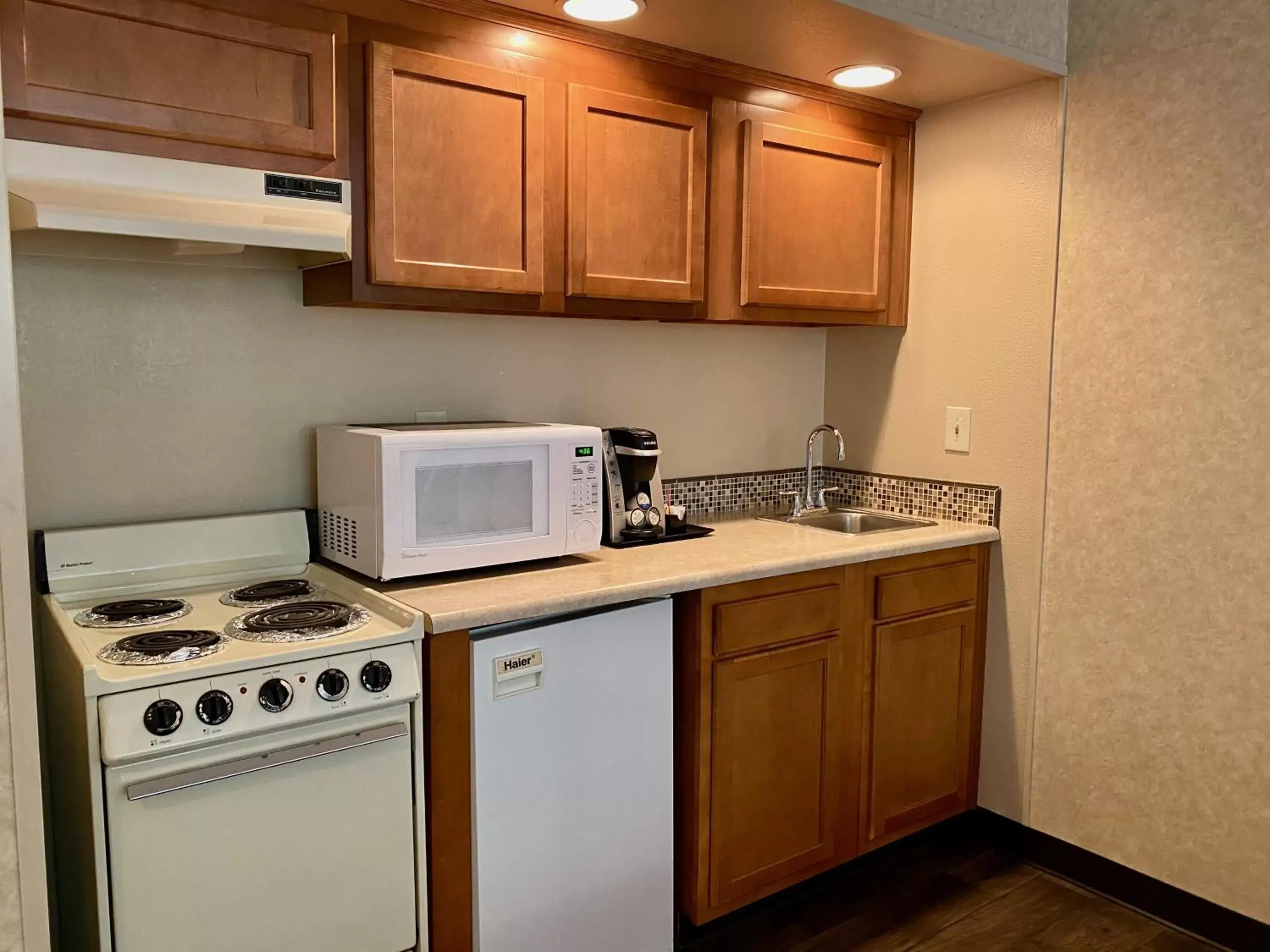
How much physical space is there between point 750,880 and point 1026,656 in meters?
1.04

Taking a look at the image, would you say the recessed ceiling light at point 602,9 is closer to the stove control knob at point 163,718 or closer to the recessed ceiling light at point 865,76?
the recessed ceiling light at point 865,76

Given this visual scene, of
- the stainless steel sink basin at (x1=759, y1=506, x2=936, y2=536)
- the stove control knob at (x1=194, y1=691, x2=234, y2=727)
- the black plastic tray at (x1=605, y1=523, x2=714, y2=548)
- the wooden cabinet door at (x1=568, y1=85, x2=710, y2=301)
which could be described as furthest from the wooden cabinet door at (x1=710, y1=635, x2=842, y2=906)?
the stove control knob at (x1=194, y1=691, x2=234, y2=727)

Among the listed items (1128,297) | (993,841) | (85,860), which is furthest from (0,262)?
(993,841)

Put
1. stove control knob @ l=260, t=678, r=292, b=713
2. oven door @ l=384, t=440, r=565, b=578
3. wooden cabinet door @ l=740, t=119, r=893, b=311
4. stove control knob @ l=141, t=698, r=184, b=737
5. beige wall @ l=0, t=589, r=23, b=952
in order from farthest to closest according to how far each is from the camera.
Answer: wooden cabinet door @ l=740, t=119, r=893, b=311 < oven door @ l=384, t=440, r=565, b=578 < stove control knob @ l=260, t=678, r=292, b=713 < stove control knob @ l=141, t=698, r=184, b=737 < beige wall @ l=0, t=589, r=23, b=952

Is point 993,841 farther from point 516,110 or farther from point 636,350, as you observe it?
point 516,110

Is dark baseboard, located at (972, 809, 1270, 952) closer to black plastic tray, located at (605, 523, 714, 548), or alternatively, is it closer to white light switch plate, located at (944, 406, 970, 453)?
white light switch plate, located at (944, 406, 970, 453)

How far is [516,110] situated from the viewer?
2.17 m

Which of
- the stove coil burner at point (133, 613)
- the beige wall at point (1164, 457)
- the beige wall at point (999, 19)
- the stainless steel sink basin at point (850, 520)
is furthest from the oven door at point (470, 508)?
the beige wall at point (1164, 457)

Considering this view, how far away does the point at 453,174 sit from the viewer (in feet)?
6.86

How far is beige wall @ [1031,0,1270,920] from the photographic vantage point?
226 cm

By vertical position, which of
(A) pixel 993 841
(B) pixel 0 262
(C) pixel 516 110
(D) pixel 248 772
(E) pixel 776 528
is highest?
(C) pixel 516 110

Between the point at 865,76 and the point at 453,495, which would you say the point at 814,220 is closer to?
the point at 865,76

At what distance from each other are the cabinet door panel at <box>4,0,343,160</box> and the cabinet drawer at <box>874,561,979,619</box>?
1.72m

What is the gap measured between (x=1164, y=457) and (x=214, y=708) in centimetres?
222
